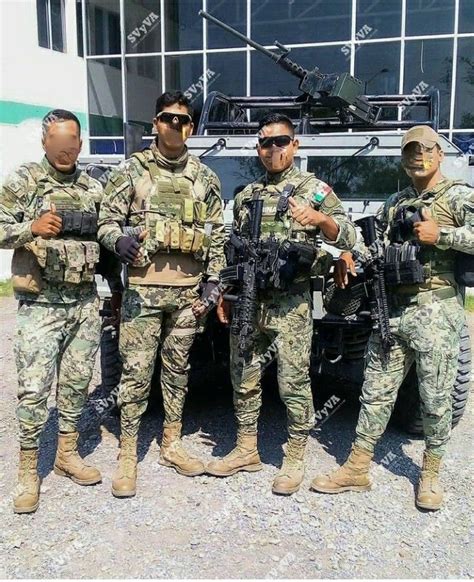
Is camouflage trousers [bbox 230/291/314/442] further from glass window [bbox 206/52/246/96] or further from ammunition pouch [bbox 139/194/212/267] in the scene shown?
glass window [bbox 206/52/246/96]

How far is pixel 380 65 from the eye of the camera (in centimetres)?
1086

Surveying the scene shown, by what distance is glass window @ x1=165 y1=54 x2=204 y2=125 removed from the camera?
1201cm

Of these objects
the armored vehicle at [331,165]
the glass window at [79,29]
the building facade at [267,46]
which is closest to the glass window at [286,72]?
the building facade at [267,46]

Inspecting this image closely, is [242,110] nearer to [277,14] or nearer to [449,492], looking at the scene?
[449,492]

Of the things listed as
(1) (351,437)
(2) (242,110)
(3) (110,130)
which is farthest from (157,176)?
(3) (110,130)

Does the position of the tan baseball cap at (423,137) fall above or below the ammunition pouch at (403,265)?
above

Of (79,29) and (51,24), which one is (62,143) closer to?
(51,24)

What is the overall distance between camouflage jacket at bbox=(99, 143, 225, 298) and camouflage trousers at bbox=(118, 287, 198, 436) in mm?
82

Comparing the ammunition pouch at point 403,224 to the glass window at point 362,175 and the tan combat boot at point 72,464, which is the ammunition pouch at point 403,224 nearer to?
the glass window at point 362,175

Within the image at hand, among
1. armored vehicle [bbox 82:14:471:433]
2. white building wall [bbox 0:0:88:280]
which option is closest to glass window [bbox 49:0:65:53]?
white building wall [bbox 0:0:88:280]

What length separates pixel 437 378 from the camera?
2.93 metres

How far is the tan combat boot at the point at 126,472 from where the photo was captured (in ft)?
9.96

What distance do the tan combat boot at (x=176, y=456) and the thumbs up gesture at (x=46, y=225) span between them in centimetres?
125

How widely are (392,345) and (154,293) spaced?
3.92ft
